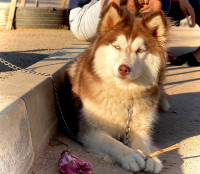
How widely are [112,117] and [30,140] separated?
2.99 feet

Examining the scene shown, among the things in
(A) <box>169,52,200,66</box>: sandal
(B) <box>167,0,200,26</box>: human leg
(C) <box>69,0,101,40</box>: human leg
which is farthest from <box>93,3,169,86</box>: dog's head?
(A) <box>169,52,200,66</box>: sandal

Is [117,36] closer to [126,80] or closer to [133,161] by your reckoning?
[126,80]

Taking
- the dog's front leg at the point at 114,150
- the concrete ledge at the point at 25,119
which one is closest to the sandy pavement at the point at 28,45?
the concrete ledge at the point at 25,119

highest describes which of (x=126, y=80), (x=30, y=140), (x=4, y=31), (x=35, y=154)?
Answer: (x=126, y=80)

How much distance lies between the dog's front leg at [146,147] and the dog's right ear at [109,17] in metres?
1.07

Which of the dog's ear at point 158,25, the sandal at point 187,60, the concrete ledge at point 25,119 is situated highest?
the dog's ear at point 158,25

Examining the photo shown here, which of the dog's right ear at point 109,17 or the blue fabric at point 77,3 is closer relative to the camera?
the dog's right ear at point 109,17

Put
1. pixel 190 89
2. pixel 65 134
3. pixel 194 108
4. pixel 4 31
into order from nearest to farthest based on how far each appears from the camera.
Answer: pixel 65 134 < pixel 194 108 < pixel 190 89 < pixel 4 31

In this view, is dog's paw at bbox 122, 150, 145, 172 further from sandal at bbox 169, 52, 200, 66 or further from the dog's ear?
sandal at bbox 169, 52, 200, 66

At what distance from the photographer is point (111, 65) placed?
278 cm

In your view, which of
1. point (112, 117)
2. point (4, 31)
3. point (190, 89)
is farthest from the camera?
point (4, 31)

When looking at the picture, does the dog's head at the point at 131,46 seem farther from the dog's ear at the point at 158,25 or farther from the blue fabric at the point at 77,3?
the blue fabric at the point at 77,3

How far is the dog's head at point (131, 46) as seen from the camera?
2752mm

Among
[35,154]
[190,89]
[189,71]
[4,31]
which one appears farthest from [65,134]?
[4,31]
